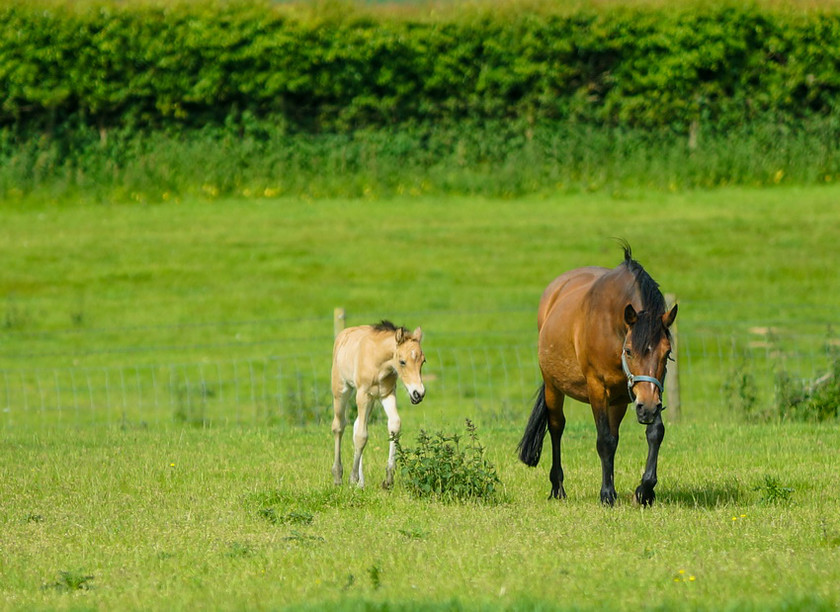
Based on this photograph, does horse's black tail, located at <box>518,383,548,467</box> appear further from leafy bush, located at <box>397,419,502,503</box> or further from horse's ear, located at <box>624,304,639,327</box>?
horse's ear, located at <box>624,304,639,327</box>

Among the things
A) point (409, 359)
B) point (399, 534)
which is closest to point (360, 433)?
point (409, 359)

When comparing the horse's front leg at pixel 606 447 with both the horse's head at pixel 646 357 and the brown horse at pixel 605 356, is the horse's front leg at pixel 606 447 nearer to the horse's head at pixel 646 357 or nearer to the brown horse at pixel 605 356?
the brown horse at pixel 605 356

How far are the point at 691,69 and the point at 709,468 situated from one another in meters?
15.3

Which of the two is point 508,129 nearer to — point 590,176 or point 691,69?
point 590,176

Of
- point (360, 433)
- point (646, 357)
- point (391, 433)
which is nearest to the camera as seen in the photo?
point (646, 357)

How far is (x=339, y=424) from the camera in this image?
10852 millimetres

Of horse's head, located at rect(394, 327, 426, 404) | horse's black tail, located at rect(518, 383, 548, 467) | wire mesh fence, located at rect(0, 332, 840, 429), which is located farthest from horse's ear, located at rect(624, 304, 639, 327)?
wire mesh fence, located at rect(0, 332, 840, 429)

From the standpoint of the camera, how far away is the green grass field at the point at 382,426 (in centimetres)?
723

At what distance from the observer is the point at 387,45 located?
24609mm

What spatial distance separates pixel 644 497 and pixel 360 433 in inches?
97.5

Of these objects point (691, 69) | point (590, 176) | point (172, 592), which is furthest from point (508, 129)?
point (172, 592)

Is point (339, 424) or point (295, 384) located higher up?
point (339, 424)

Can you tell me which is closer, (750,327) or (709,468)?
(709,468)

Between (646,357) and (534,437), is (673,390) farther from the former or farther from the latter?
(646,357)
